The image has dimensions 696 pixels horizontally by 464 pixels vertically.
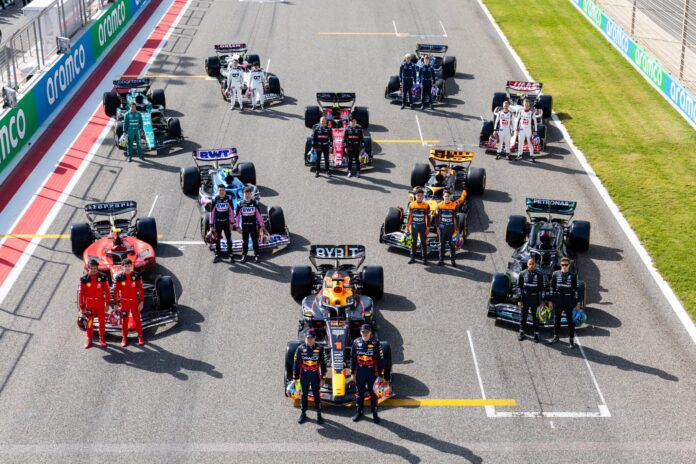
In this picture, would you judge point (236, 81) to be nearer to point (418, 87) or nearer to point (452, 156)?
point (418, 87)

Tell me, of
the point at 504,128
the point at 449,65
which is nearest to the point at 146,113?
the point at 504,128

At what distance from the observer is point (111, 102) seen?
36000 millimetres

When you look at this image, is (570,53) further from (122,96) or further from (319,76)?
(122,96)

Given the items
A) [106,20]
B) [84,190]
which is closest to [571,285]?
[84,190]

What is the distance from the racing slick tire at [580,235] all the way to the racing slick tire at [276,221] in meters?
7.14

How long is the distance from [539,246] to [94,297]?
392 inches

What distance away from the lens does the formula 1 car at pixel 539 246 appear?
2284cm

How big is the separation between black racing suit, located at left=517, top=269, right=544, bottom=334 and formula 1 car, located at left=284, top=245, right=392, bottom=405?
3.13 meters

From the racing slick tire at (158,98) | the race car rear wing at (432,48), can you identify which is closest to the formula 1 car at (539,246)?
the race car rear wing at (432,48)

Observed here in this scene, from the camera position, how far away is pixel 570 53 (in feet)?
147

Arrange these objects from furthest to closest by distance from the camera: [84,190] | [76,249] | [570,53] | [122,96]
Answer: [570,53], [122,96], [84,190], [76,249]

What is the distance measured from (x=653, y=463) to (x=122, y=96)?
23108mm

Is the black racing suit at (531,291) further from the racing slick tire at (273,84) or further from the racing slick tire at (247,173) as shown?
the racing slick tire at (273,84)

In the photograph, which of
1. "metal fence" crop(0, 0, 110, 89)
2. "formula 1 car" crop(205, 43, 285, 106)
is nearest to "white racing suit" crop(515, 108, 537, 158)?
"formula 1 car" crop(205, 43, 285, 106)
